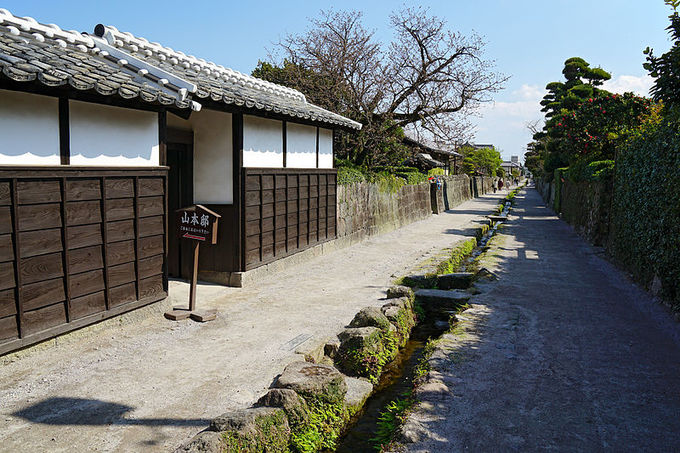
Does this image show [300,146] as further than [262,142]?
Yes

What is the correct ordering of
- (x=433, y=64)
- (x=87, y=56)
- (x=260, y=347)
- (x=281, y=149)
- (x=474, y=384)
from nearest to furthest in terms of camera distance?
1. (x=474, y=384)
2. (x=260, y=347)
3. (x=87, y=56)
4. (x=281, y=149)
5. (x=433, y=64)

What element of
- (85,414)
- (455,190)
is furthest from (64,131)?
(455,190)

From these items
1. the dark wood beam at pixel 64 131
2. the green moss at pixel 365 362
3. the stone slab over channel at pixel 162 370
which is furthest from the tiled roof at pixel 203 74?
the green moss at pixel 365 362

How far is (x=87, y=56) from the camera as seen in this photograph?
22.9ft

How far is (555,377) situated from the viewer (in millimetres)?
5219

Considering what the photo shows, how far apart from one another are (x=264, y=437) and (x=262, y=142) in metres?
7.58

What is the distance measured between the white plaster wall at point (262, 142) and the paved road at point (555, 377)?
16.8 feet

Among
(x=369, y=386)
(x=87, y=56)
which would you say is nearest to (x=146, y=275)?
(x=87, y=56)

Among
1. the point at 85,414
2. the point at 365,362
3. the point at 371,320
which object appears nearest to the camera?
the point at 85,414

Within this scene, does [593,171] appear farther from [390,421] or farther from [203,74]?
[390,421]

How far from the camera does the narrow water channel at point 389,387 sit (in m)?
4.57

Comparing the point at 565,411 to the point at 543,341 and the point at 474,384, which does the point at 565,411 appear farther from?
the point at 543,341

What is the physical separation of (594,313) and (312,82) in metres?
18.0

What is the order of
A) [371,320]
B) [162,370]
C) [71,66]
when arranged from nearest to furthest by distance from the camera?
1. [162,370]
2. [71,66]
3. [371,320]
